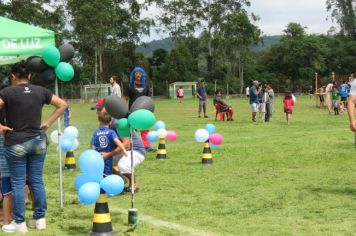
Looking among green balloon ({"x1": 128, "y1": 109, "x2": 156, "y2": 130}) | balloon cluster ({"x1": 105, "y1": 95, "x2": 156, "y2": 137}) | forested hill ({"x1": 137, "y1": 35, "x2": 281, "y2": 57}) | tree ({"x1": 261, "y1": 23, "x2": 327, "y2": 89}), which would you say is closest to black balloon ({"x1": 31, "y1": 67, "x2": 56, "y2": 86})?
balloon cluster ({"x1": 105, "y1": 95, "x2": 156, "y2": 137})

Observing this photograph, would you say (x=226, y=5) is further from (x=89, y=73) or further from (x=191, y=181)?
(x=191, y=181)

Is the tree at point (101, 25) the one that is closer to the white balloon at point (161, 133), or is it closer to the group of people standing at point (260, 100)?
the group of people standing at point (260, 100)

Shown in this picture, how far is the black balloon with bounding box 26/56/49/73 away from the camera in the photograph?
6.67 metres

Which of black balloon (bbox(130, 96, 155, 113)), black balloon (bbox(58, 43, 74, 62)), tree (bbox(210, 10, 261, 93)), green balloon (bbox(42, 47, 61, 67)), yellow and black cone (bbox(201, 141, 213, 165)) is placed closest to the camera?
black balloon (bbox(130, 96, 155, 113))

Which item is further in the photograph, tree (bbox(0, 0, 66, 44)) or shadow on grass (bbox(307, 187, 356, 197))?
tree (bbox(0, 0, 66, 44))

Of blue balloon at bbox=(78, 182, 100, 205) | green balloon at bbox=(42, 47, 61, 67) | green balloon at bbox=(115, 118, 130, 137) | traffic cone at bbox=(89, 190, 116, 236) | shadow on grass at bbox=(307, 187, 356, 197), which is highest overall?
green balloon at bbox=(42, 47, 61, 67)

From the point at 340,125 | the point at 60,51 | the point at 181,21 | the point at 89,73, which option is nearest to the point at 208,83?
the point at 181,21

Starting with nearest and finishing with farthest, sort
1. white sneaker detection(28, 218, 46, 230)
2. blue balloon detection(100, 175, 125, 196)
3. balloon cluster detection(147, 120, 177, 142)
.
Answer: blue balloon detection(100, 175, 125, 196)
white sneaker detection(28, 218, 46, 230)
balloon cluster detection(147, 120, 177, 142)

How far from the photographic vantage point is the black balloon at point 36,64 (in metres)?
6.67

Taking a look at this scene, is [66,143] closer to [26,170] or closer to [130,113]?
[26,170]

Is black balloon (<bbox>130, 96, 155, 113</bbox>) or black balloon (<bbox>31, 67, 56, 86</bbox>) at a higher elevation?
black balloon (<bbox>31, 67, 56, 86</bbox>)

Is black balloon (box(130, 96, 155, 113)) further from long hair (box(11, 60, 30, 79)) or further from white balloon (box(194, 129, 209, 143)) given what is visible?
white balloon (box(194, 129, 209, 143))

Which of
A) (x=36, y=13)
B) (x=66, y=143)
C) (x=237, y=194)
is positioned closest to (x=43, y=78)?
(x=66, y=143)

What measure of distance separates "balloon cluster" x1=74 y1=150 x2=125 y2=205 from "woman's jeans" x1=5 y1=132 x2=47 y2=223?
0.56m
